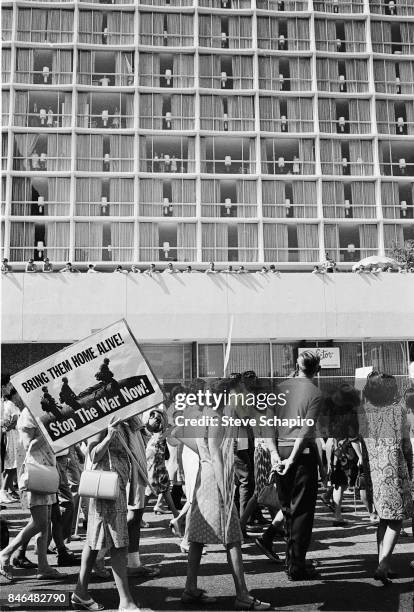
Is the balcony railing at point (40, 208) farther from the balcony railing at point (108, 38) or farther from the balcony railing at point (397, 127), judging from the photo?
the balcony railing at point (397, 127)

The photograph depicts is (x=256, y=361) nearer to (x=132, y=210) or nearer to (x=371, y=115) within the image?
(x=132, y=210)

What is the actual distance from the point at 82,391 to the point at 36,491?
1389 mm

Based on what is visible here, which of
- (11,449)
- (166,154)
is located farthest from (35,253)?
(11,449)

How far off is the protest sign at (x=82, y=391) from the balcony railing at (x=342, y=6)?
108 inches

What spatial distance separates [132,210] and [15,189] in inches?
34.6

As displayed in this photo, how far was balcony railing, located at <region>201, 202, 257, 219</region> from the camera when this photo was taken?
537cm

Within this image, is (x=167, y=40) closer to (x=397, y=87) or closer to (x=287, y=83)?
(x=287, y=83)

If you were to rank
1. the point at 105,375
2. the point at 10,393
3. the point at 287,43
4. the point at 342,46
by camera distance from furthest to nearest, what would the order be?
1. the point at 10,393
2. the point at 287,43
3. the point at 342,46
4. the point at 105,375

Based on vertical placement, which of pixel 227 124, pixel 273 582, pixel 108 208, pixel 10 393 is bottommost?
pixel 273 582

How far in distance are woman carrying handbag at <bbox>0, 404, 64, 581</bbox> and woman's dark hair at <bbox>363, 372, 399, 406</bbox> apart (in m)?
2.34

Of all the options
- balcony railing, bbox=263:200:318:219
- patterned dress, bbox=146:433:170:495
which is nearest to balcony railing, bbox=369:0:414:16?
balcony railing, bbox=263:200:318:219

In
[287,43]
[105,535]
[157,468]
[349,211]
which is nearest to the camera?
[105,535]

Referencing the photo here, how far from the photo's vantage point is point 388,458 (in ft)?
15.7

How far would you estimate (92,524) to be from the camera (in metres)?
4.23
